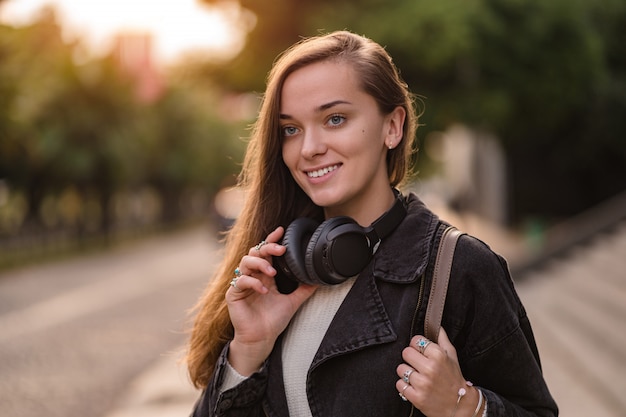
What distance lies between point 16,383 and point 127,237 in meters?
23.2

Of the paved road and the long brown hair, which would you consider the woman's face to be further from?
the paved road

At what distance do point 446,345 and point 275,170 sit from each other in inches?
27.3

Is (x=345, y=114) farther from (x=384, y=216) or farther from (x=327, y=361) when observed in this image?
(x=327, y=361)

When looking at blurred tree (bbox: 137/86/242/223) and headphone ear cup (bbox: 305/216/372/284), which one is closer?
headphone ear cup (bbox: 305/216/372/284)

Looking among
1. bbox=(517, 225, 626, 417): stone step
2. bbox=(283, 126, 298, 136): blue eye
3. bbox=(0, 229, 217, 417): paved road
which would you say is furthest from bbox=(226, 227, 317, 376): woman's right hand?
bbox=(517, 225, 626, 417): stone step

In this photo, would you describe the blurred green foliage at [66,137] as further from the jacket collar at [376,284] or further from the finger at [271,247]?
the jacket collar at [376,284]

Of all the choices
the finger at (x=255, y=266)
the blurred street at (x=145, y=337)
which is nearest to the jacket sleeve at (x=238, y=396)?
the finger at (x=255, y=266)

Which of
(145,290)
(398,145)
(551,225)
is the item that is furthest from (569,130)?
(398,145)

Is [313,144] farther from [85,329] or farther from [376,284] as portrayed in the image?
[85,329]

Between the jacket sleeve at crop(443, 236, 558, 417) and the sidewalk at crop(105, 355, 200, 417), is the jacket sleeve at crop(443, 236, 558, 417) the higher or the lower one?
the higher one

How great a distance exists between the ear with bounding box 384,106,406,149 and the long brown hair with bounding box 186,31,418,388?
0.7 inches

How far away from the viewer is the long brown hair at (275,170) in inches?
76.1

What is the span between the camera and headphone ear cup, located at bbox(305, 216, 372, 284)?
183 centimetres

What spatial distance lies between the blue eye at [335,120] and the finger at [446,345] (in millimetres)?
553
